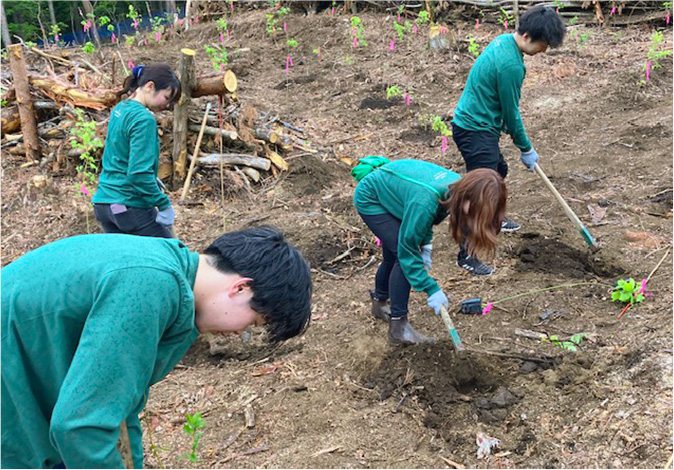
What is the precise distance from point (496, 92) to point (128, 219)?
108 inches

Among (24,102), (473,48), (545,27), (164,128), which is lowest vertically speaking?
(164,128)

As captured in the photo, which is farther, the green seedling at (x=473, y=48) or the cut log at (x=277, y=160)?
the green seedling at (x=473, y=48)

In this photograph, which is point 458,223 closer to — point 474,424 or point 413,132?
point 474,424

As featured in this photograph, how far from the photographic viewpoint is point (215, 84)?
5.84m

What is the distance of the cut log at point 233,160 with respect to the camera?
6.45 metres

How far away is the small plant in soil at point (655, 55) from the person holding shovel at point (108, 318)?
25.7 feet

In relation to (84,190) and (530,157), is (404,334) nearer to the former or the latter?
(530,157)

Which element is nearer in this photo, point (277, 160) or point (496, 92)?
point (496, 92)

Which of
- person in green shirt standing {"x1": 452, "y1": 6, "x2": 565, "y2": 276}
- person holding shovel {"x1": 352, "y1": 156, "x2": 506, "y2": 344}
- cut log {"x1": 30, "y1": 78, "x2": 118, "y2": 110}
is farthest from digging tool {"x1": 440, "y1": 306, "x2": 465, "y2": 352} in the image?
cut log {"x1": 30, "y1": 78, "x2": 118, "y2": 110}

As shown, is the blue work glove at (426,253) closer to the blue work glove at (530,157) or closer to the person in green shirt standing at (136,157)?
the blue work glove at (530,157)

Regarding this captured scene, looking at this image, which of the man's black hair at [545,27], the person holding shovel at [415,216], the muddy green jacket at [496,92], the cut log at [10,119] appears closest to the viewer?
the person holding shovel at [415,216]

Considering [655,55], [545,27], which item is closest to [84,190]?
[545,27]

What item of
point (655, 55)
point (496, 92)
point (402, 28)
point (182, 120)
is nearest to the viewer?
point (496, 92)

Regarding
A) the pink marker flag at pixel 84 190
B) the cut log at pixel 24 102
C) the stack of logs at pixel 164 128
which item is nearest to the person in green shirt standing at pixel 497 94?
the stack of logs at pixel 164 128
